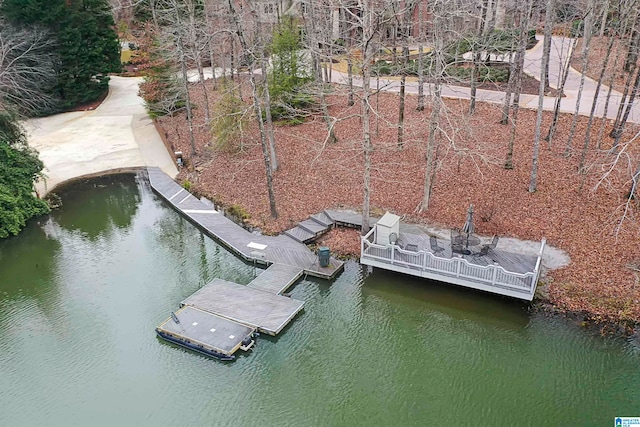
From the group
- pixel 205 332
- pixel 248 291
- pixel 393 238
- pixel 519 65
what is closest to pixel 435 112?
pixel 393 238

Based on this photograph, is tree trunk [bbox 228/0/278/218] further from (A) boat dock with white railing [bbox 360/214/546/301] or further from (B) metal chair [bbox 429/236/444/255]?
(B) metal chair [bbox 429/236/444/255]

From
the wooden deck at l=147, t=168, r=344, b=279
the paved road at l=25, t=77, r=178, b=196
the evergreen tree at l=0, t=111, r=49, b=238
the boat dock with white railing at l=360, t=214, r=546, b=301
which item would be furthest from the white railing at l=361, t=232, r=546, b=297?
the evergreen tree at l=0, t=111, r=49, b=238

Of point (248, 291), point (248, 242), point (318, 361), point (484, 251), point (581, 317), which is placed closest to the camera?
point (318, 361)

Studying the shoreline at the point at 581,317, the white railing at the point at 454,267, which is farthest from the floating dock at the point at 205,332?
the shoreline at the point at 581,317

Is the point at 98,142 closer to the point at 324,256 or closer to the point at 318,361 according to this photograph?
the point at 324,256

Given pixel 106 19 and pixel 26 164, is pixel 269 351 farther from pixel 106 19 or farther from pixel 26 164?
pixel 106 19
